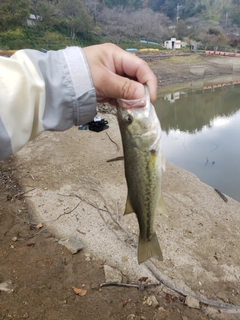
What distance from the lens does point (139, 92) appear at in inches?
79.5

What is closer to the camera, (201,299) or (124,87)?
(124,87)

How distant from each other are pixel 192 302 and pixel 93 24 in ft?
139

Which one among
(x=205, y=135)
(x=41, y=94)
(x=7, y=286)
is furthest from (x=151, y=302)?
(x=205, y=135)

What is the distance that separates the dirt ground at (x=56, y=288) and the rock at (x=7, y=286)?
0.04m

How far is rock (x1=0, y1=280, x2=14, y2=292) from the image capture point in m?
3.44

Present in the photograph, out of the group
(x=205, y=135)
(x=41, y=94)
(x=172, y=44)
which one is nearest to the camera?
(x=41, y=94)

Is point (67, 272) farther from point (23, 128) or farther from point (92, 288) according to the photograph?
point (23, 128)

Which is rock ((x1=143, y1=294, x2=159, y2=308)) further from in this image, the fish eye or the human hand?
the human hand

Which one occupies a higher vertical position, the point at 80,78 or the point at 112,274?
the point at 80,78

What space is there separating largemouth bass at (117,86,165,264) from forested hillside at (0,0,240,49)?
27759 mm

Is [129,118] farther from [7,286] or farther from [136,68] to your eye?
[7,286]

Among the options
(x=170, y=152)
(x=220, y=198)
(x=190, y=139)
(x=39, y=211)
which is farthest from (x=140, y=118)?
(x=190, y=139)

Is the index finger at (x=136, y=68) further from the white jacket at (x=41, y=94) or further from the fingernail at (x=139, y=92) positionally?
the white jacket at (x=41, y=94)

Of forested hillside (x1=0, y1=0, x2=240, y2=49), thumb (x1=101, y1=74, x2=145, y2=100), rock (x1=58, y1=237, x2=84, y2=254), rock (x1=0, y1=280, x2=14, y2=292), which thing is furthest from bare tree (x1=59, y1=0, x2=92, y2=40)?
thumb (x1=101, y1=74, x2=145, y2=100)
